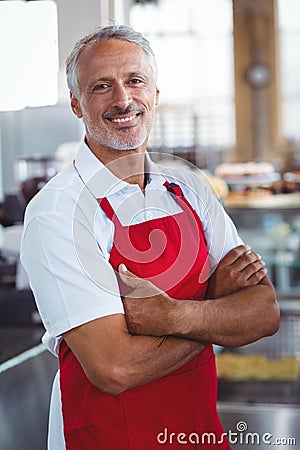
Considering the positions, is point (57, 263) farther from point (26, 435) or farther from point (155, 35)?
point (26, 435)

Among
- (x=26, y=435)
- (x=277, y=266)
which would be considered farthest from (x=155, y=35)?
(x=26, y=435)

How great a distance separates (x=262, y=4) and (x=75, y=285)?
0.53m

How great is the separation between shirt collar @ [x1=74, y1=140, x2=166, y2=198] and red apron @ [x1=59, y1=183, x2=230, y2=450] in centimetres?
2

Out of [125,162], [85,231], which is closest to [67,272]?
[85,231]

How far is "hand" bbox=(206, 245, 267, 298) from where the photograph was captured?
1043mm

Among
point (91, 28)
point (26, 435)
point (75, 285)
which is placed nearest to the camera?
point (75, 285)

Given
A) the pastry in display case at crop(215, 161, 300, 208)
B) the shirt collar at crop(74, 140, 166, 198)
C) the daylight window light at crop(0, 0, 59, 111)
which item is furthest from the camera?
the pastry in display case at crop(215, 161, 300, 208)

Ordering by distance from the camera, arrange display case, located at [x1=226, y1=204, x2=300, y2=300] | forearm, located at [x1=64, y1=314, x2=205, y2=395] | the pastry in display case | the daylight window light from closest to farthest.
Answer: forearm, located at [x1=64, y1=314, x2=205, y2=395] < the daylight window light < display case, located at [x1=226, y1=204, x2=300, y2=300] < the pastry in display case

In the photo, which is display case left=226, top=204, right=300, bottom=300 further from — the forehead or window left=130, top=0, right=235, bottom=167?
the forehead

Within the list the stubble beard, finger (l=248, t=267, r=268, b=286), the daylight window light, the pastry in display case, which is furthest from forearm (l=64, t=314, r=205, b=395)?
the pastry in display case

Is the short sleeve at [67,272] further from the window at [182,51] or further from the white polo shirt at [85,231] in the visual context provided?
the window at [182,51]

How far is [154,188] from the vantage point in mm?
1093

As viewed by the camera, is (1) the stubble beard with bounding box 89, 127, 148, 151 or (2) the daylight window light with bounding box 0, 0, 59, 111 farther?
(2) the daylight window light with bounding box 0, 0, 59, 111

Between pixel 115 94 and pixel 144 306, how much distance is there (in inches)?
10.9
